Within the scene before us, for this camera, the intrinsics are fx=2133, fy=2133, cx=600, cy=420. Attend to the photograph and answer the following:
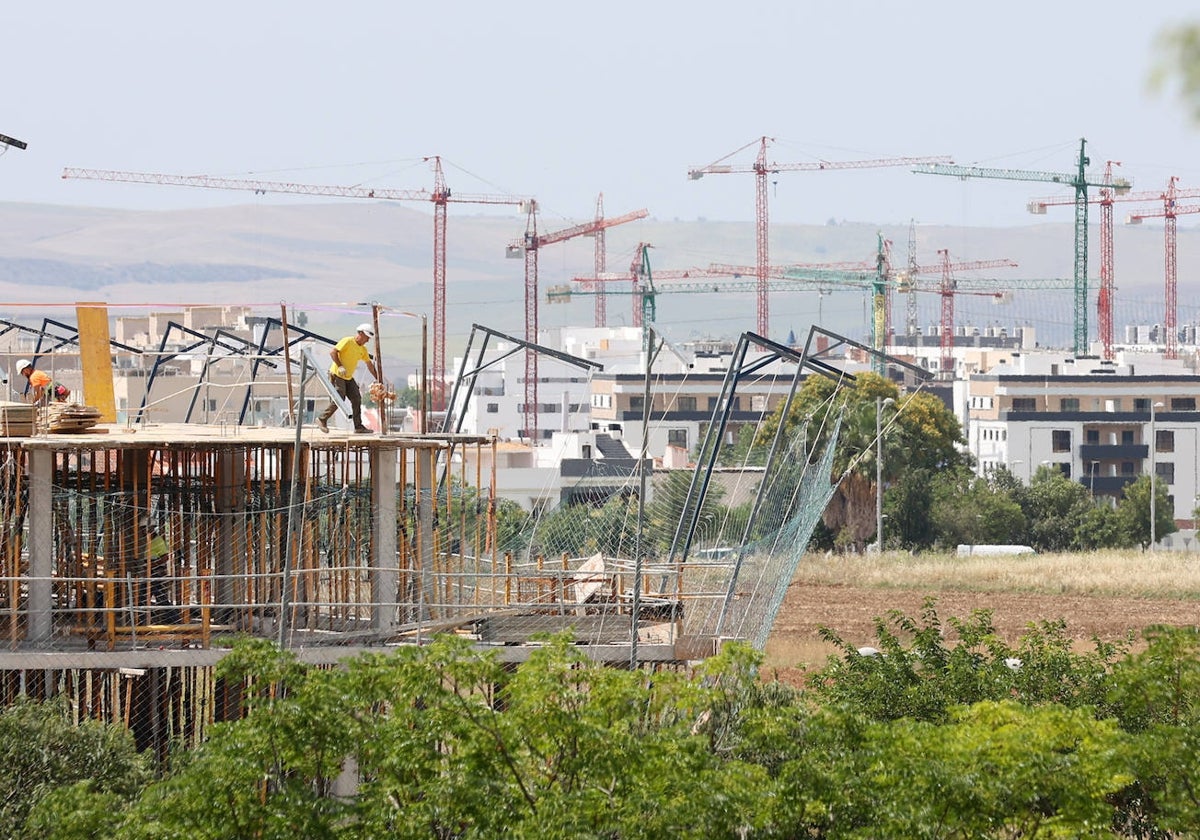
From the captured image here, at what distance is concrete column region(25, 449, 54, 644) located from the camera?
22578 mm

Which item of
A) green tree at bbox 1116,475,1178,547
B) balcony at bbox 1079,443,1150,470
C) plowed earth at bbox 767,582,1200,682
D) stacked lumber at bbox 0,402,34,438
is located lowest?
plowed earth at bbox 767,582,1200,682

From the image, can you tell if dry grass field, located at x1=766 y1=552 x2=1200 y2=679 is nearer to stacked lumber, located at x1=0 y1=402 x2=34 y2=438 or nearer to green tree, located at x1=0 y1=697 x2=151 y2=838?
stacked lumber, located at x1=0 y1=402 x2=34 y2=438

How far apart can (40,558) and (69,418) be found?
2.05 m

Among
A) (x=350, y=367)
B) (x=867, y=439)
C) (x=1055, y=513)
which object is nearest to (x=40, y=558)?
(x=350, y=367)

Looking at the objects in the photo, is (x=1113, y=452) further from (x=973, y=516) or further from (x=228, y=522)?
(x=228, y=522)

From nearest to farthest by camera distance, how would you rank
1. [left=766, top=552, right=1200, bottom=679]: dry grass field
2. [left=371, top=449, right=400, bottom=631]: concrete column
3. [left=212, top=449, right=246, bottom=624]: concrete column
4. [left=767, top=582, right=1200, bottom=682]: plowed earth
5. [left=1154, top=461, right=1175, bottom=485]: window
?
1. [left=212, top=449, right=246, bottom=624]: concrete column
2. [left=371, top=449, right=400, bottom=631]: concrete column
3. [left=767, top=582, right=1200, bottom=682]: plowed earth
4. [left=766, top=552, right=1200, bottom=679]: dry grass field
5. [left=1154, top=461, right=1175, bottom=485]: window

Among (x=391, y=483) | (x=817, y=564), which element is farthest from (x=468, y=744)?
(x=817, y=564)

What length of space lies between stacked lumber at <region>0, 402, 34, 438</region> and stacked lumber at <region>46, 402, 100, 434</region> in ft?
1.64

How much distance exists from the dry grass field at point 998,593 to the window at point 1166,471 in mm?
35147

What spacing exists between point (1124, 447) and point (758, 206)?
94.5 metres

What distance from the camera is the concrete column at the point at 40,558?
22.6 metres

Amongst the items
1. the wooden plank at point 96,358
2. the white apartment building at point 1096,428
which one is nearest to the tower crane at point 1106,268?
the white apartment building at point 1096,428

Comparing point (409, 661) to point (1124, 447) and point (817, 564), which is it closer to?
point (817, 564)

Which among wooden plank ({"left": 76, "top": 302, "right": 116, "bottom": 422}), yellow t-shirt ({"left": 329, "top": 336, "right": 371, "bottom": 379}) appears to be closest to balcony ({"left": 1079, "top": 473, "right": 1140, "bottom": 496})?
wooden plank ({"left": 76, "top": 302, "right": 116, "bottom": 422})
